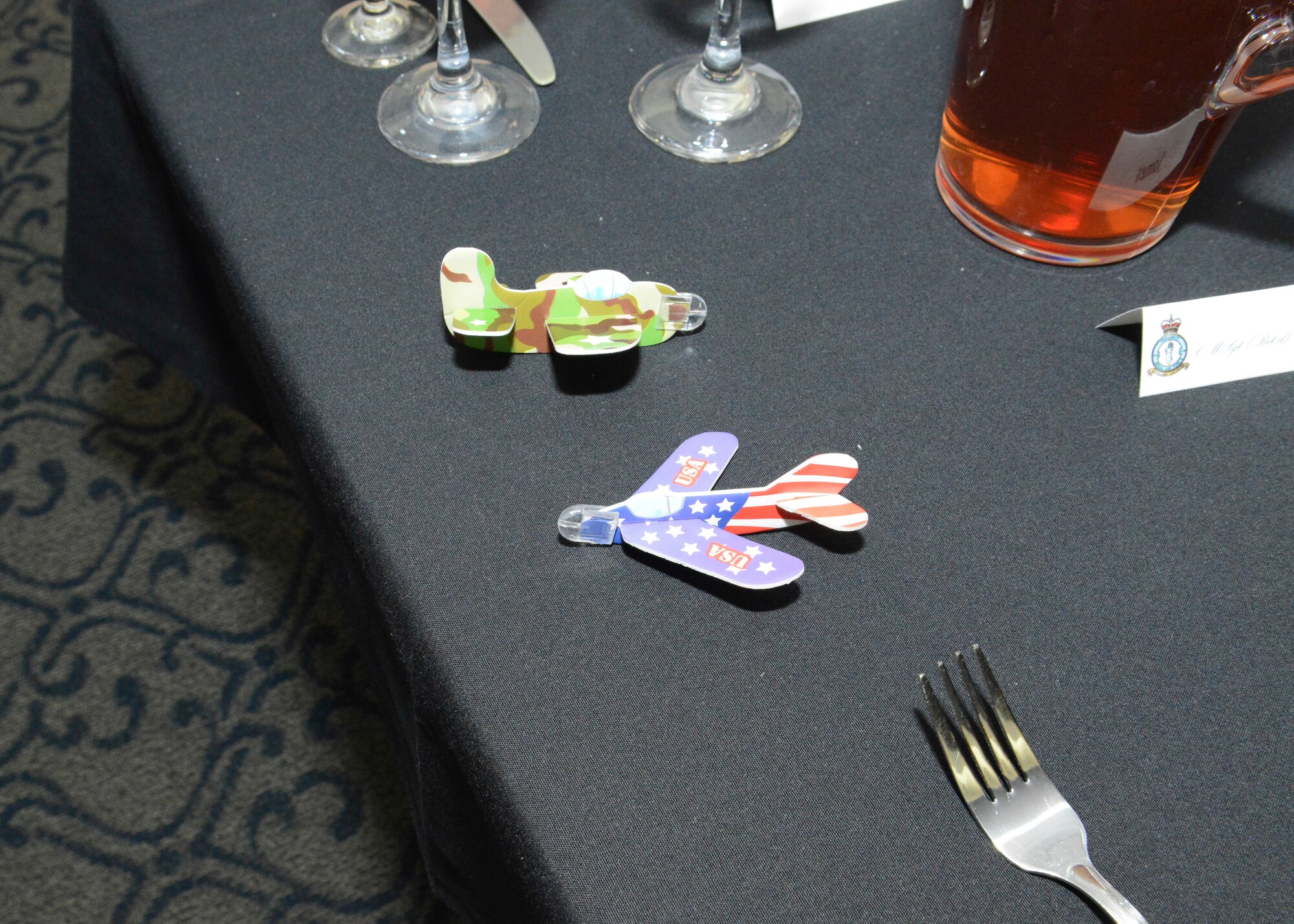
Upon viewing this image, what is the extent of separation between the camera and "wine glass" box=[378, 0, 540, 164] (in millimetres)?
600

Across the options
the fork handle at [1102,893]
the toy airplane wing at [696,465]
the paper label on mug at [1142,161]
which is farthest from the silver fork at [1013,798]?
the paper label on mug at [1142,161]

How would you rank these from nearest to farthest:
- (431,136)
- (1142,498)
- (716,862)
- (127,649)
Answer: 1. (716,862)
2. (1142,498)
3. (431,136)
4. (127,649)

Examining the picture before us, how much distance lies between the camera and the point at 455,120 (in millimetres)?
615

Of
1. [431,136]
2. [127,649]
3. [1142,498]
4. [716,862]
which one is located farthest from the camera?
[127,649]

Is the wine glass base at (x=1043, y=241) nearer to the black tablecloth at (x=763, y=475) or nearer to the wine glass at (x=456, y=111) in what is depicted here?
the black tablecloth at (x=763, y=475)

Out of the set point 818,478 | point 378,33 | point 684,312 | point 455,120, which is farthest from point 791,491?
point 378,33

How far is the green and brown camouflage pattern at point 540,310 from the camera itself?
490 millimetres

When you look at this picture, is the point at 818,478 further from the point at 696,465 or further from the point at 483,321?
the point at 483,321

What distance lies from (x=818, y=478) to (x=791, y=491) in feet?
0.05

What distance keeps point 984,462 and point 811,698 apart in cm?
15

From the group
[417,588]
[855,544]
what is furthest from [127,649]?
[855,544]

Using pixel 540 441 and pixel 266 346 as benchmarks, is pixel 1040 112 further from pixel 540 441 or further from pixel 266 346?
pixel 266 346

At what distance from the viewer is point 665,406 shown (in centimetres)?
50

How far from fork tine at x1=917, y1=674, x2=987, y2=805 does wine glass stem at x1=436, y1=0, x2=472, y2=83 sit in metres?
0.43
